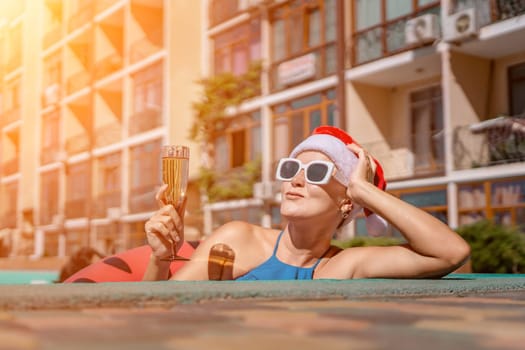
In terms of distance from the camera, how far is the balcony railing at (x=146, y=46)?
1083 inches

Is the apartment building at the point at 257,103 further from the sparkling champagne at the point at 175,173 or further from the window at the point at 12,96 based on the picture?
the sparkling champagne at the point at 175,173

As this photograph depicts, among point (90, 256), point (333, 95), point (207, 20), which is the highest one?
point (207, 20)

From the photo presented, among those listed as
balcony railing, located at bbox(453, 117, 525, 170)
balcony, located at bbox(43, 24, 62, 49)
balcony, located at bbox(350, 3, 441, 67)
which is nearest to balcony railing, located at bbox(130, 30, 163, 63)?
balcony, located at bbox(43, 24, 62, 49)

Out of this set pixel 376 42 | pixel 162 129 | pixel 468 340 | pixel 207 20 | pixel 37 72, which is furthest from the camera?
pixel 37 72

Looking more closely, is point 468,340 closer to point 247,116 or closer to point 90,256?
point 90,256

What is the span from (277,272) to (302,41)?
17.4 meters

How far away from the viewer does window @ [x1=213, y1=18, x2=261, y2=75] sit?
22016mm

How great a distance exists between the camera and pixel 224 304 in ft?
5.62

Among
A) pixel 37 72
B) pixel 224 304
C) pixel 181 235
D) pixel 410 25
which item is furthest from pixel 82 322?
pixel 37 72

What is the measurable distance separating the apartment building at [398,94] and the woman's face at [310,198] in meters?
11.8

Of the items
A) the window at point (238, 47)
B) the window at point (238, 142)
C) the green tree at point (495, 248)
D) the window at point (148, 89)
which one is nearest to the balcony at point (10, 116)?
the window at point (148, 89)

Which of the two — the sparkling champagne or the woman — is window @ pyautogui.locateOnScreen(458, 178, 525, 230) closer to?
the woman

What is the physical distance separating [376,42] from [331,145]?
586 inches

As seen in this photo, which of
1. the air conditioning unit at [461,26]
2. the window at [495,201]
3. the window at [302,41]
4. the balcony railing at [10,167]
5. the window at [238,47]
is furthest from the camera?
the balcony railing at [10,167]
